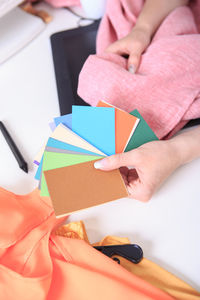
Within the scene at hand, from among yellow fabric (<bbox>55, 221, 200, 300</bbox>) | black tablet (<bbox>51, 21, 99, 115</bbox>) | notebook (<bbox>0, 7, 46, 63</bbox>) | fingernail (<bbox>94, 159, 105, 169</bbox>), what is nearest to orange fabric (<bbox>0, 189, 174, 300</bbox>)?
yellow fabric (<bbox>55, 221, 200, 300</bbox>)

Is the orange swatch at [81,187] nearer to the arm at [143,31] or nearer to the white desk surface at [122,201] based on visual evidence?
the white desk surface at [122,201]

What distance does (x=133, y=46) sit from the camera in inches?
25.5

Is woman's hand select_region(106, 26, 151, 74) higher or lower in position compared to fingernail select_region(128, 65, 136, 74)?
higher

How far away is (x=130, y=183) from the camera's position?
537 millimetres

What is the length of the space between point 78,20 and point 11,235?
699 mm

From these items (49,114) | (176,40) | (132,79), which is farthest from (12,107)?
(176,40)

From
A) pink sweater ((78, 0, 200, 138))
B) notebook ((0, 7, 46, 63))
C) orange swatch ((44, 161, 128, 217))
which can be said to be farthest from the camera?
notebook ((0, 7, 46, 63))

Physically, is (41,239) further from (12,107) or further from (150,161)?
(12,107)

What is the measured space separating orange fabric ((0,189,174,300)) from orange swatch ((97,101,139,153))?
0.59 feet

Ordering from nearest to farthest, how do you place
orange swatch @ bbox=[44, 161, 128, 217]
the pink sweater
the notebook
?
orange swatch @ bbox=[44, 161, 128, 217] < the pink sweater < the notebook

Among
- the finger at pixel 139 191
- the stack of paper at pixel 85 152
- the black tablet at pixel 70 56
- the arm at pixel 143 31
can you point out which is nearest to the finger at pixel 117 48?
the arm at pixel 143 31

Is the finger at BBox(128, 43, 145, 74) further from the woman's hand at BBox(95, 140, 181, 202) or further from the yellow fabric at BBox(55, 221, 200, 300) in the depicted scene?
the yellow fabric at BBox(55, 221, 200, 300)

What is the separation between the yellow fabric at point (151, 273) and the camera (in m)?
0.45

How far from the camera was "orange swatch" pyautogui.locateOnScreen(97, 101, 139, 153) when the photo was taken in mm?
494
